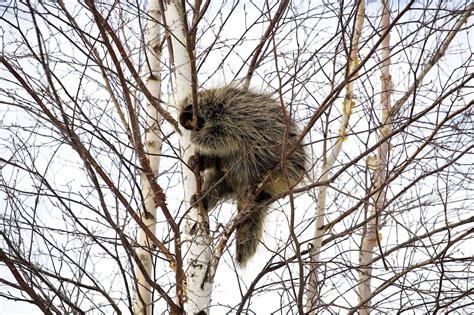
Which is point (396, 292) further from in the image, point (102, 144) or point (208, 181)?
point (102, 144)

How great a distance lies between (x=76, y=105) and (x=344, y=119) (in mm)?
2161

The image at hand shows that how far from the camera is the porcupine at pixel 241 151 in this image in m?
3.93

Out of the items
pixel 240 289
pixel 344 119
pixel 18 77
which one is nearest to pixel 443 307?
pixel 240 289

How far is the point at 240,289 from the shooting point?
304 cm

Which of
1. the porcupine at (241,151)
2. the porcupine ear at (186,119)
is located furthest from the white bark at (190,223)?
the porcupine at (241,151)

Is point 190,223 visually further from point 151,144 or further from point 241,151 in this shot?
point 151,144

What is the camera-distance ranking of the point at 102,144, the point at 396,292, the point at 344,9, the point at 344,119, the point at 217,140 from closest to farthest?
the point at 344,9
the point at 396,292
the point at 102,144
the point at 217,140
the point at 344,119

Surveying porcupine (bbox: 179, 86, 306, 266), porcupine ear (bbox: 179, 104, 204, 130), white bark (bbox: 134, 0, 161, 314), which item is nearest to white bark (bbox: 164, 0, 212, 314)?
porcupine ear (bbox: 179, 104, 204, 130)

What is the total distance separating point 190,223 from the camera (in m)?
3.32

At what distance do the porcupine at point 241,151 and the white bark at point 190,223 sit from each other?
42cm

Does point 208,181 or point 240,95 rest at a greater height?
point 240,95

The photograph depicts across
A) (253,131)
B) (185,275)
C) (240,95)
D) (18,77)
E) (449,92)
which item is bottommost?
(185,275)

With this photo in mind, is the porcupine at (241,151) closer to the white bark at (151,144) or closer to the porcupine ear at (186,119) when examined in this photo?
the porcupine ear at (186,119)

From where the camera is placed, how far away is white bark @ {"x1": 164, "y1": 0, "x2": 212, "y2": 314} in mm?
3213
